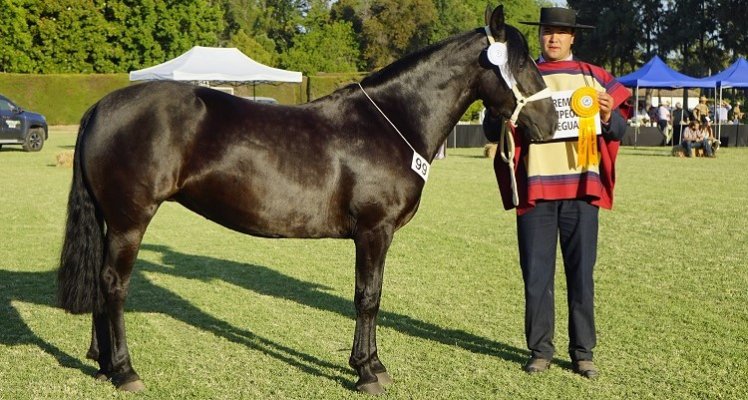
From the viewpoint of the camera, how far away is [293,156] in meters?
4.94

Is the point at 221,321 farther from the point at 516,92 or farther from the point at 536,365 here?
the point at 516,92

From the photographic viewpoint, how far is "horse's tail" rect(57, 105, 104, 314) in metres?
5.26

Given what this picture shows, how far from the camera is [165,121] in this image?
16.0 ft

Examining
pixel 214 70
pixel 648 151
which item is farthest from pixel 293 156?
pixel 648 151

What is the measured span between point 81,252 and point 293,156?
A: 1.61 m

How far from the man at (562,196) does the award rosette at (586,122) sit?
1.1 inches

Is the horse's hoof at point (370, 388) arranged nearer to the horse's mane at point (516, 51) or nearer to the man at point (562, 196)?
the man at point (562, 196)

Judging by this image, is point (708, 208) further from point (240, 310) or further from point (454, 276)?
point (240, 310)

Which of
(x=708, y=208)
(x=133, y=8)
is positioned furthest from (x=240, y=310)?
(x=133, y=8)

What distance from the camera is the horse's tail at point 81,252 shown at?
526cm

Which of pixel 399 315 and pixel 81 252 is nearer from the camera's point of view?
pixel 81 252

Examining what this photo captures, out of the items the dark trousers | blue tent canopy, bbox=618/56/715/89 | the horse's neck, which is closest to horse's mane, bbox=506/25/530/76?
the horse's neck

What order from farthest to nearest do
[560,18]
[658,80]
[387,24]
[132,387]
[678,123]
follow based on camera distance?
[387,24], [658,80], [678,123], [560,18], [132,387]

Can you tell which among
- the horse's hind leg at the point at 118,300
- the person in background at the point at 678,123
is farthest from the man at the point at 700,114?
the horse's hind leg at the point at 118,300
